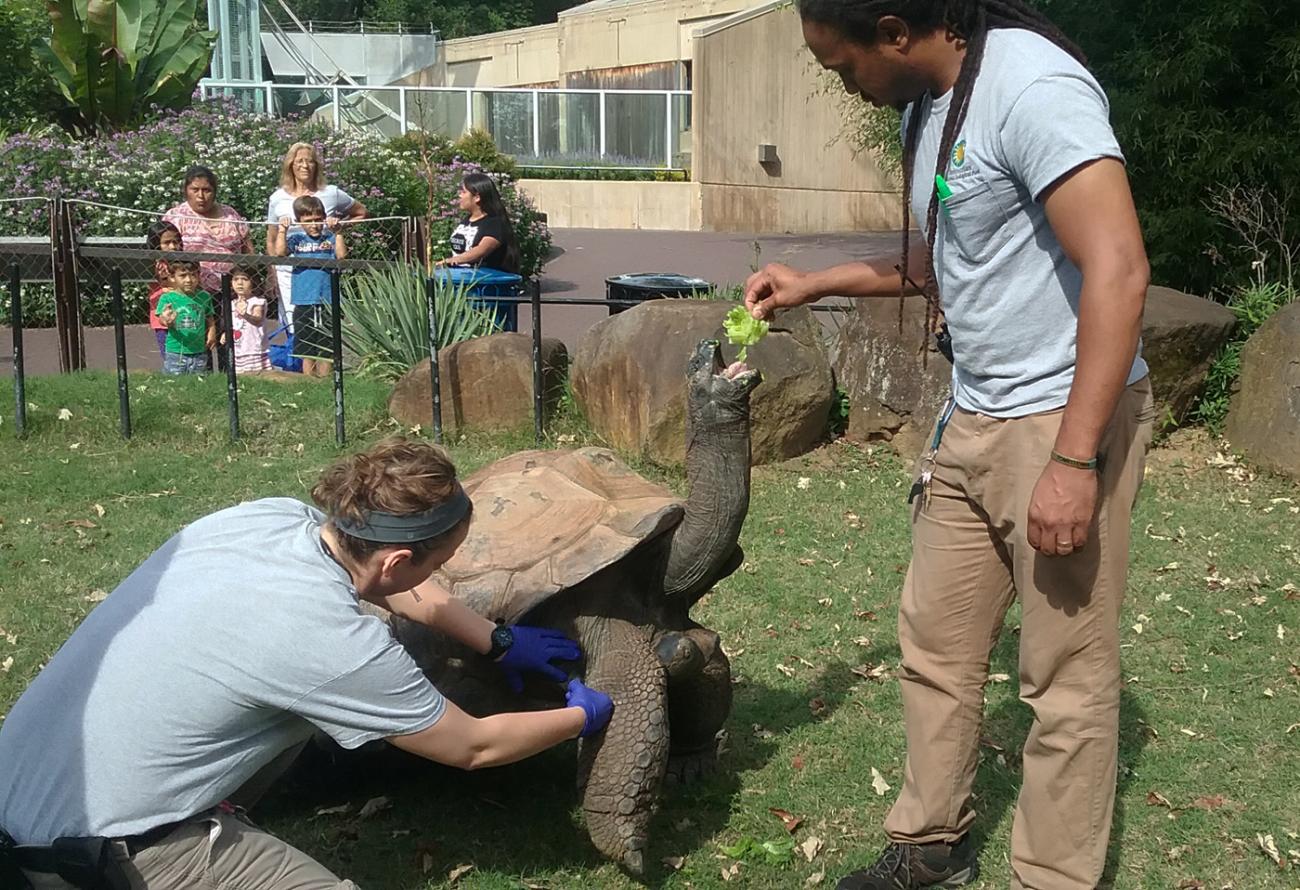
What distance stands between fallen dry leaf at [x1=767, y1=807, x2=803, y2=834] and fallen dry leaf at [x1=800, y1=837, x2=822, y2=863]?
7cm

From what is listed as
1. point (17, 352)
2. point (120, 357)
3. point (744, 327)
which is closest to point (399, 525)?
point (744, 327)

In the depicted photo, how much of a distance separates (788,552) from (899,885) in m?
3.04

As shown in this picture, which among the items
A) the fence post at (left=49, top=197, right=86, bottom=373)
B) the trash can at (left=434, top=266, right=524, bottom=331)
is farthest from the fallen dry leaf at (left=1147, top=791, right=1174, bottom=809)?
the fence post at (left=49, top=197, right=86, bottom=373)

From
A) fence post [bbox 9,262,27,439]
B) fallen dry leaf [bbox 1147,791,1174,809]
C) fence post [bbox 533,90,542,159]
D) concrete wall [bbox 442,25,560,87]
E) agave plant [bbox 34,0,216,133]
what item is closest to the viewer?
fallen dry leaf [bbox 1147,791,1174,809]

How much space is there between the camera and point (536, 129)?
28.0 metres

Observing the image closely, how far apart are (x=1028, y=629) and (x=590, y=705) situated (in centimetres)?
111

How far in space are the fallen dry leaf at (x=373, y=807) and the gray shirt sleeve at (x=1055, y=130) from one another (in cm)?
261

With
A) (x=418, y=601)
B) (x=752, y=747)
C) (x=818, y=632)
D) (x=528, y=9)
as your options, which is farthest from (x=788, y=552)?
(x=528, y=9)

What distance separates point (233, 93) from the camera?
25.2m

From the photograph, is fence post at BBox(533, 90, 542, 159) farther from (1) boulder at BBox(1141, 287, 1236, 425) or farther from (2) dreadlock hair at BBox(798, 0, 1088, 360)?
(2) dreadlock hair at BBox(798, 0, 1088, 360)

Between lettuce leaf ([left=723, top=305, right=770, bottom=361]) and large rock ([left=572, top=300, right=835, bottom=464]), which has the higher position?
lettuce leaf ([left=723, top=305, right=770, bottom=361])

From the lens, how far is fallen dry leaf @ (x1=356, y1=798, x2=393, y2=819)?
403 cm

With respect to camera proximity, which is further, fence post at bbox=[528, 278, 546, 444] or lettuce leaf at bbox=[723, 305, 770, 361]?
fence post at bbox=[528, 278, 546, 444]

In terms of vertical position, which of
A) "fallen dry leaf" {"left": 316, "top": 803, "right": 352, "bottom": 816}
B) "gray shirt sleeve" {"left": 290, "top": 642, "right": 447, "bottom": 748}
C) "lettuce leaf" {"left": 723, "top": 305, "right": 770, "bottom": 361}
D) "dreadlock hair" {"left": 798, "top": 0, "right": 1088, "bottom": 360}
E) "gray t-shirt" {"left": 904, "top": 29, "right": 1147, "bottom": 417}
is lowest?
"fallen dry leaf" {"left": 316, "top": 803, "right": 352, "bottom": 816}
